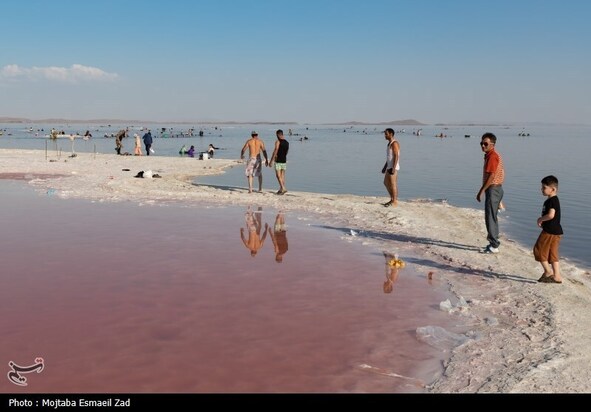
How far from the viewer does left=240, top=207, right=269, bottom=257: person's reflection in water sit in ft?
33.7

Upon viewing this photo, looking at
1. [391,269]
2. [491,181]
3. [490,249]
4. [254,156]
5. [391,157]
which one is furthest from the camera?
[254,156]

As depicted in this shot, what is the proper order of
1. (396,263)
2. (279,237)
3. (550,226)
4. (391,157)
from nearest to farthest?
1. (550,226)
2. (396,263)
3. (279,237)
4. (391,157)

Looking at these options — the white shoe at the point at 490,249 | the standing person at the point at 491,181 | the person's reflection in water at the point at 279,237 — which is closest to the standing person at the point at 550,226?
the standing person at the point at 491,181

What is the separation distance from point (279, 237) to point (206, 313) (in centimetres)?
Answer: 498

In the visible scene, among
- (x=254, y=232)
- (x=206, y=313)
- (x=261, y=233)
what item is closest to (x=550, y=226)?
(x=206, y=313)

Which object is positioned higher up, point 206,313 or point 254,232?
point 254,232

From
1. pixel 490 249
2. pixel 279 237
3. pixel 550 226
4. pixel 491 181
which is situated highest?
pixel 491 181

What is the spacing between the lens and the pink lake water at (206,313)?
4.80 metres

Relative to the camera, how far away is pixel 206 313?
6383 millimetres

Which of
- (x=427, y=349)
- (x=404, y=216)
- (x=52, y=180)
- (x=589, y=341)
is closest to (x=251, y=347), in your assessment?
(x=427, y=349)

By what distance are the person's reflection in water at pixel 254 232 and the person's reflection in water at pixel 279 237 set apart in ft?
0.74

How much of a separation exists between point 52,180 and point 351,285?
17530 millimetres

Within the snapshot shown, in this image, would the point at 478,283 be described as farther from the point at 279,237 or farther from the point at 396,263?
the point at 279,237

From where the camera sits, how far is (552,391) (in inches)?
179
